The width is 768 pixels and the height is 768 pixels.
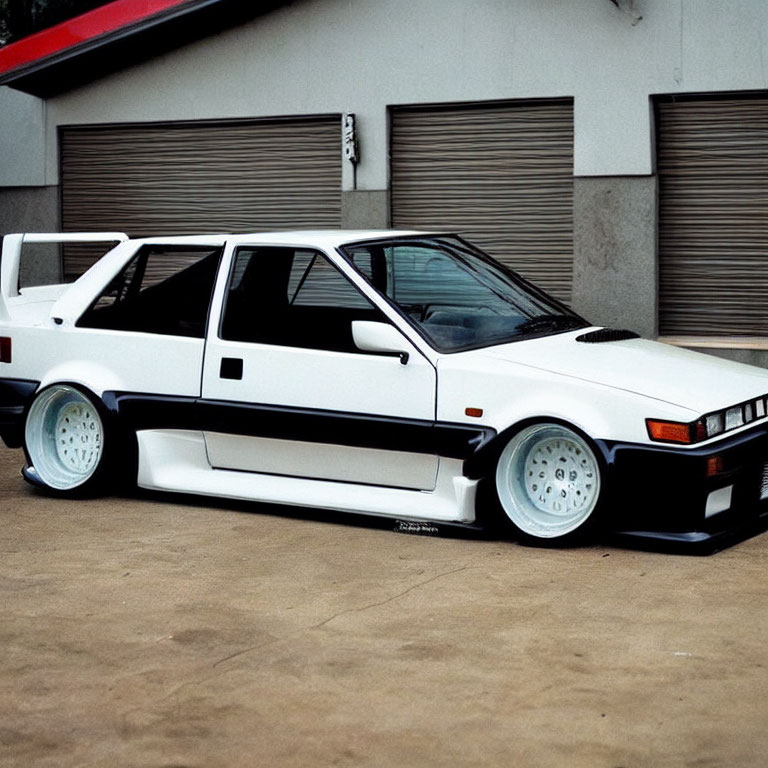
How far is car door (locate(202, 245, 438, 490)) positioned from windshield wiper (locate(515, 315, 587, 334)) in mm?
736

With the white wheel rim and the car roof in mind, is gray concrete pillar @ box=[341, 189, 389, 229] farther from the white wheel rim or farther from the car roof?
the white wheel rim

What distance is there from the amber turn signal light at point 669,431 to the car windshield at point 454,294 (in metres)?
1.11

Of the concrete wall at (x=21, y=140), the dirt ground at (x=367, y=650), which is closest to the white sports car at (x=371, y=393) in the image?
the dirt ground at (x=367, y=650)

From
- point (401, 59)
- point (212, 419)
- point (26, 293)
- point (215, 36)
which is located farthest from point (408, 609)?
Result: point (215, 36)

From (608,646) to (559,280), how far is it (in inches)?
335

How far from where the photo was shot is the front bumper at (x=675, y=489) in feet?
22.7

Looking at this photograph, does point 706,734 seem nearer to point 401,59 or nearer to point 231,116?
point 401,59

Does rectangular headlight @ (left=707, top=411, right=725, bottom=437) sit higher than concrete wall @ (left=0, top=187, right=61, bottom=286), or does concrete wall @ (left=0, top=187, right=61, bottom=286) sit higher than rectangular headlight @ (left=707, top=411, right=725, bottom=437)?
concrete wall @ (left=0, top=187, right=61, bottom=286)

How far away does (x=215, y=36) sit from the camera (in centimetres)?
1506

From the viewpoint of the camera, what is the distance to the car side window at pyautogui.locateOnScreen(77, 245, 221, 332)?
8.45 meters

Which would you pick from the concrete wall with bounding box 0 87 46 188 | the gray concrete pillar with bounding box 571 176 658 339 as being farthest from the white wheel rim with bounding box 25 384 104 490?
the concrete wall with bounding box 0 87 46 188

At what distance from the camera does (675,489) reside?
22.8 ft

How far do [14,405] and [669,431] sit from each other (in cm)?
398

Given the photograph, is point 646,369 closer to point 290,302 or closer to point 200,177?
point 290,302
